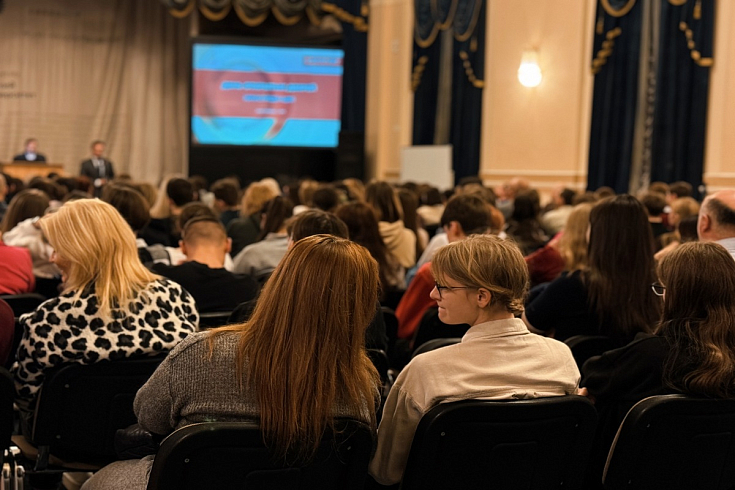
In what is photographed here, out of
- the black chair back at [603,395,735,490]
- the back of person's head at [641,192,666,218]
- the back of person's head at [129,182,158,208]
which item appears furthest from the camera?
the back of person's head at [129,182,158,208]

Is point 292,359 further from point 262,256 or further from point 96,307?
point 262,256

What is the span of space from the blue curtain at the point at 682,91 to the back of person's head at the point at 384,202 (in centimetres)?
448

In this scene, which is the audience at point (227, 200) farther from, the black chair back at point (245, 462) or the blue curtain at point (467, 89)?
the blue curtain at point (467, 89)

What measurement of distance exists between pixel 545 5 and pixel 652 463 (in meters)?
9.07

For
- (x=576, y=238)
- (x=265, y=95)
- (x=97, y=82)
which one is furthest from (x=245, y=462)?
(x=97, y=82)

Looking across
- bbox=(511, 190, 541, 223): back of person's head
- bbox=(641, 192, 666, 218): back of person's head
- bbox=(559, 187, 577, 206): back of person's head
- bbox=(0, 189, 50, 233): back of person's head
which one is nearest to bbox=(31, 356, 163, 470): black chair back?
bbox=(0, 189, 50, 233): back of person's head

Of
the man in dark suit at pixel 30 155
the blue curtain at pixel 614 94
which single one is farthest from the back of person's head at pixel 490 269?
the man in dark suit at pixel 30 155

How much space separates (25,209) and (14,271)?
3.82 ft

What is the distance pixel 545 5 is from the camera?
34.3ft

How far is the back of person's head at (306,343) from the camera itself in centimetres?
176

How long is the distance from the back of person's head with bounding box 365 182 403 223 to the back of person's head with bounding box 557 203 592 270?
1.56 m

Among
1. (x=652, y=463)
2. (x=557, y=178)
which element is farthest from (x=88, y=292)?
(x=557, y=178)

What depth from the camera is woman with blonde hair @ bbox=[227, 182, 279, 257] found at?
5.66 m

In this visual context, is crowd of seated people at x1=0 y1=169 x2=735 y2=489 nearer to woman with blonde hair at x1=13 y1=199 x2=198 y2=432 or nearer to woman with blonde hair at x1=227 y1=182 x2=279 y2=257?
woman with blonde hair at x1=13 y1=199 x2=198 y2=432
